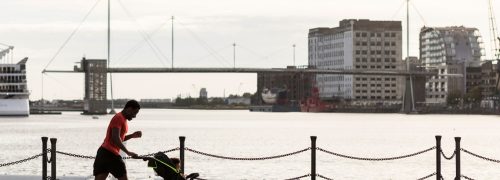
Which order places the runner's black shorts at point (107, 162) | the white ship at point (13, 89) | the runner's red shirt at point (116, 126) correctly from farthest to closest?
1. the white ship at point (13, 89)
2. the runner's black shorts at point (107, 162)
3. the runner's red shirt at point (116, 126)

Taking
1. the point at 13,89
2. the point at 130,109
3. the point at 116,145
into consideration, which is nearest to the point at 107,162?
the point at 116,145

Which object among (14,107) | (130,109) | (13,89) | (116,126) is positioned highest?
(13,89)

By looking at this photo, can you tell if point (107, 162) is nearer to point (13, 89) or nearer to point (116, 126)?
point (116, 126)

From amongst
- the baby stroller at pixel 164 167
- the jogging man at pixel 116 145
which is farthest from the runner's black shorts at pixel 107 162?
the baby stroller at pixel 164 167

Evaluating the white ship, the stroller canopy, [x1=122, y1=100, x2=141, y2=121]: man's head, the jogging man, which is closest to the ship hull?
the white ship

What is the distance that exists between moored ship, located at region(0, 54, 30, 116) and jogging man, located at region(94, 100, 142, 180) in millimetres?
173340

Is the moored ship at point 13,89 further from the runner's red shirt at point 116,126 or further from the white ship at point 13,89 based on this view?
the runner's red shirt at point 116,126

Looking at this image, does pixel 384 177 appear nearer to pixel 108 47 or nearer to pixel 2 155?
pixel 2 155

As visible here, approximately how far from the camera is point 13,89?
188 metres

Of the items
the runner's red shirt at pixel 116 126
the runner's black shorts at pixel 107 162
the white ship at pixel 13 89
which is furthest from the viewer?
the white ship at pixel 13 89

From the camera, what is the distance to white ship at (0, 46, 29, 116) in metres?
187

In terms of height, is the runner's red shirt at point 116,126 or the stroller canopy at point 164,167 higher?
the runner's red shirt at point 116,126

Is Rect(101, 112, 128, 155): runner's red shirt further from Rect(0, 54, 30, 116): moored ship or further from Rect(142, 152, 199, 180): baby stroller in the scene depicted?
Rect(0, 54, 30, 116): moored ship

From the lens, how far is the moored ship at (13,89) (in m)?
187
